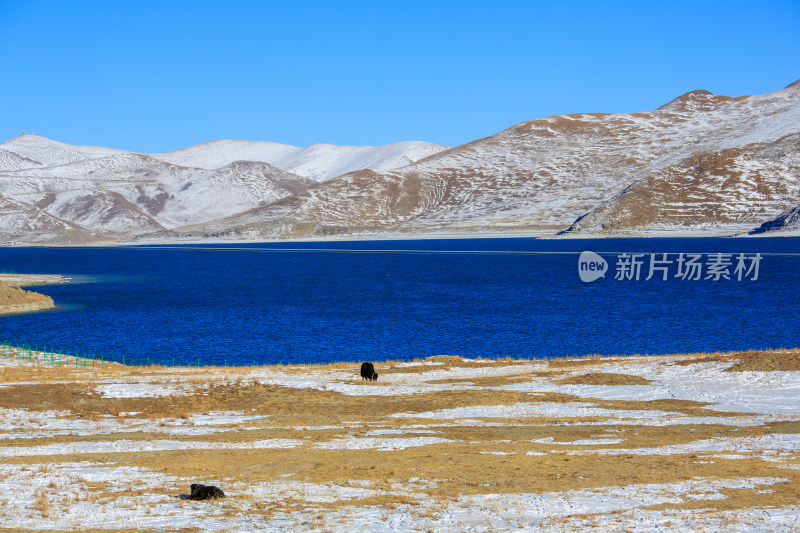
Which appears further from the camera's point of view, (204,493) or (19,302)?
(19,302)

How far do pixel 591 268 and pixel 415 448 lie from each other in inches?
4817

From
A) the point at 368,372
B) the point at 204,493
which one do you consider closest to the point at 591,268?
the point at 368,372

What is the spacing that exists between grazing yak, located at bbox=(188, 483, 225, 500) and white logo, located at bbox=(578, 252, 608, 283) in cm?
10948

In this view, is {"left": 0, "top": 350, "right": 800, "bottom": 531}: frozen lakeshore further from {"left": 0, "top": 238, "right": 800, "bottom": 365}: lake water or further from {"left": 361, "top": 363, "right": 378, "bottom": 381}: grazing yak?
{"left": 0, "top": 238, "right": 800, "bottom": 365}: lake water

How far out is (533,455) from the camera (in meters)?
22.0

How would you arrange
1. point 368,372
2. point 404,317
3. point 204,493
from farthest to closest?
point 404,317 → point 368,372 → point 204,493

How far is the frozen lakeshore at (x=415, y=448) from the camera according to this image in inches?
655

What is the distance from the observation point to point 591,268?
141 metres

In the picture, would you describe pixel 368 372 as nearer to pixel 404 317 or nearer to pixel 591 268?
pixel 404 317

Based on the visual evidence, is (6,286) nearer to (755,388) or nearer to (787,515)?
(755,388)

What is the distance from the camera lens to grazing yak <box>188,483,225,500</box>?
1769 cm

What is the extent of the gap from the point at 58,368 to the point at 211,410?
57.5 ft

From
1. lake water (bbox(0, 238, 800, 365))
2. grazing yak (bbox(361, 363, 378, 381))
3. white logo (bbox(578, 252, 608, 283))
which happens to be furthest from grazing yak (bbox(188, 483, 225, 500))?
white logo (bbox(578, 252, 608, 283))

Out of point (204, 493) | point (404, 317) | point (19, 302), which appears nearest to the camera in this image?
point (204, 493)
